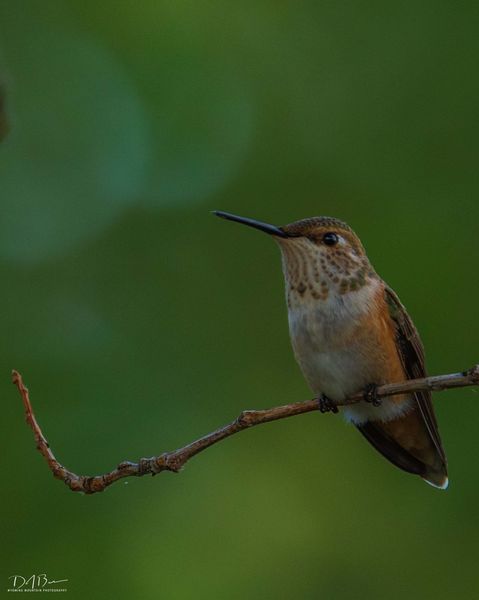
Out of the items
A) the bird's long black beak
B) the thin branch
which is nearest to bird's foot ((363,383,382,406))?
the bird's long black beak

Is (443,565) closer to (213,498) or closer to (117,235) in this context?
(213,498)

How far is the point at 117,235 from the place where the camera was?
350 inches

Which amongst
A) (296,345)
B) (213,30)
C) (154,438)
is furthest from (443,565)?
(213,30)

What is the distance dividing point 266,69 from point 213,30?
1.12 metres

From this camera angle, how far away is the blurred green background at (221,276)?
6629 millimetres

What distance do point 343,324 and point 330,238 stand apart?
22.6 inches

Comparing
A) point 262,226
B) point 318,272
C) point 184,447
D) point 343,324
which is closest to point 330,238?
Result: point 318,272

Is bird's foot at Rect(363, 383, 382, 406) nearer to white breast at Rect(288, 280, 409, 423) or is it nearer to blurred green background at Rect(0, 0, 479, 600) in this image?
white breast at Rect(288, 280, 409, 423)

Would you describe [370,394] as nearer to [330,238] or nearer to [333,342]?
[333,342]

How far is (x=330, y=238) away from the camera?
480 centimetres

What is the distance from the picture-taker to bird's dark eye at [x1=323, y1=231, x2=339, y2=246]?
4.78m

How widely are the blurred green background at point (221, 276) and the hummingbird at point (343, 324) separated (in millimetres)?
1796

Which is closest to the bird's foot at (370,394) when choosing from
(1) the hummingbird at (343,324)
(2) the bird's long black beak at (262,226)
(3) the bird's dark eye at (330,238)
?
(1) the hummingbird at (343,324)

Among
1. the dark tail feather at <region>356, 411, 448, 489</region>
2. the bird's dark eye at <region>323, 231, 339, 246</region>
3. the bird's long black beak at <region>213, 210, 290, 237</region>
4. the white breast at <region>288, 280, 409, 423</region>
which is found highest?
the bird's long black beak at <region>213, 210, 290, 237</region>
